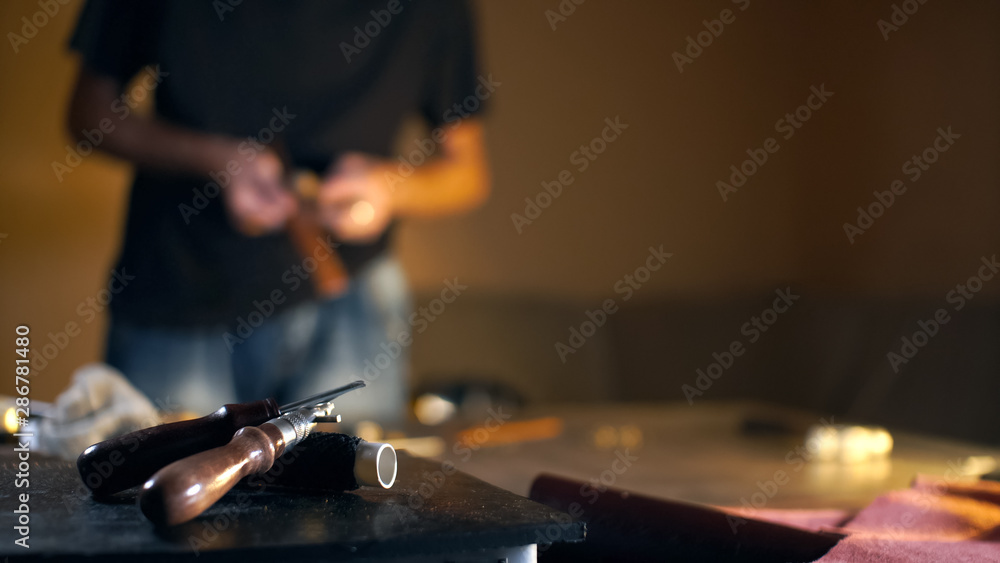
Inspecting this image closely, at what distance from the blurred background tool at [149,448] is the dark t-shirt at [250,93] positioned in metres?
1.71

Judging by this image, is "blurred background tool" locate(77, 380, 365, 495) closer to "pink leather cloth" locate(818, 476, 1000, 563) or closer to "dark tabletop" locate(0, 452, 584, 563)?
"dark tabletop" locate(0, 452, 584, 563)

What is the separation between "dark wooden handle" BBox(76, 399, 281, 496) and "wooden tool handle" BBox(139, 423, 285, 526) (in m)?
0.02

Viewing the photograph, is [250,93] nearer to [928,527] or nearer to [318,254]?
[318,254]

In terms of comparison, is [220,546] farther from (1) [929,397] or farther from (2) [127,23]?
(1) [929,397]

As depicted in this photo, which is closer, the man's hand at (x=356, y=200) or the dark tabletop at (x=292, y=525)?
the dark tabletop at (x=292, y=525)

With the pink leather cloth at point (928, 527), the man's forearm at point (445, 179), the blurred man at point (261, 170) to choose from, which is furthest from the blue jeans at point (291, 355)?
the pink leather cloth at point (928, 527)

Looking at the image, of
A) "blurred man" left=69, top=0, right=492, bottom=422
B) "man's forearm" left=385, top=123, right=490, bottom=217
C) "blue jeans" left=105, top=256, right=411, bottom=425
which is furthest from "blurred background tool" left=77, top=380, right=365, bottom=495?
"man's forearm" left=385, top=123, right=490, bottom=217

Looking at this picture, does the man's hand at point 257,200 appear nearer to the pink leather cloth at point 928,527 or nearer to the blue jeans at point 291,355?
the blue jeans at point 291,355

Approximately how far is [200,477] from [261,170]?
78.0 inches

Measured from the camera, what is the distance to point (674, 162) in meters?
3.19

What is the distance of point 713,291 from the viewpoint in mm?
3211

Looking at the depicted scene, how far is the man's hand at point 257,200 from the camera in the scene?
220 cm

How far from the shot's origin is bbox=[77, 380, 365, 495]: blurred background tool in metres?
0.46

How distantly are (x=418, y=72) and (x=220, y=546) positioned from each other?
2.22 metres
